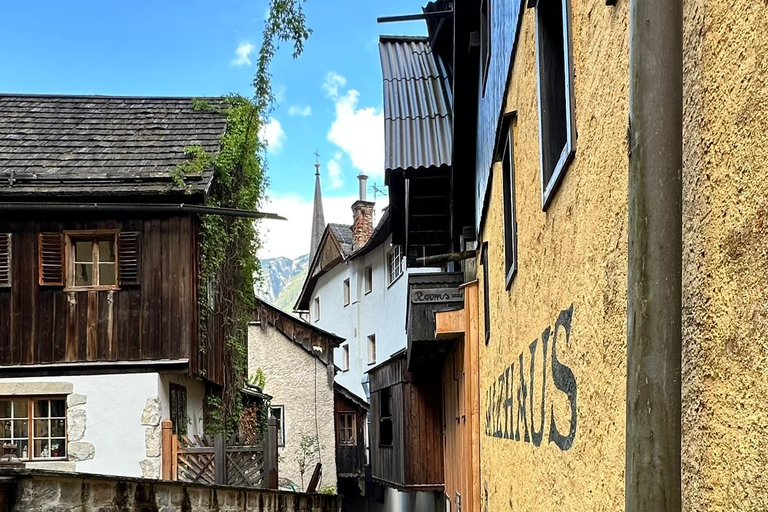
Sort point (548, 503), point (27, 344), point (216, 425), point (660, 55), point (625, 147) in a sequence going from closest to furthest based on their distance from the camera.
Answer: point (660, 55), point (625, 147), point (548, 503), point (27, 344), point (216, 425)

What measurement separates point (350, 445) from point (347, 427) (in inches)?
28.8

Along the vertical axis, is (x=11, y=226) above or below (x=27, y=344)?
above

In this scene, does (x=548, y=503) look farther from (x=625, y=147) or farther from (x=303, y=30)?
(x=303, y=30)

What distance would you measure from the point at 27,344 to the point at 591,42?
12.6 m

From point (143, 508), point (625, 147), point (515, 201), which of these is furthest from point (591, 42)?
point (143, 508)

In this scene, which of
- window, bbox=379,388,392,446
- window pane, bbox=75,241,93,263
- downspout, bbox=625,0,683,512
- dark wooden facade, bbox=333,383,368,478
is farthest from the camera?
dark wooden facade, bbox=333,383,368,478

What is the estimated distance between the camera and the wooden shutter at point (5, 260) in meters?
13.5

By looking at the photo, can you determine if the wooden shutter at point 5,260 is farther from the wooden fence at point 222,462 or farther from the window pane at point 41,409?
the wooden fence at point 222,462

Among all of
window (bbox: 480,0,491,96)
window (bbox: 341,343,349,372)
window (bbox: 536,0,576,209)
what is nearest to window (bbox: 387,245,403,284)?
window (bbox: 341,343,349,372)

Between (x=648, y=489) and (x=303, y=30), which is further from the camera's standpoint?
(x=303, y=30)

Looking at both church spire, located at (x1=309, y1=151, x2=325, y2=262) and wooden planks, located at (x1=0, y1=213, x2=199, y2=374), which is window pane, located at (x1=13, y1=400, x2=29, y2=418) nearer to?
wooden planks, located at (x1=0, y1=213, x2=199, y2=374)

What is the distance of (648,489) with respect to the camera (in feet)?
5.73

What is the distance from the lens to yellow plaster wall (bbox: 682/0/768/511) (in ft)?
4.79

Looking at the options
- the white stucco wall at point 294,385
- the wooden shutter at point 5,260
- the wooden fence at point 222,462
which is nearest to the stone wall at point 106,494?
the wooden fence at point 222,462
